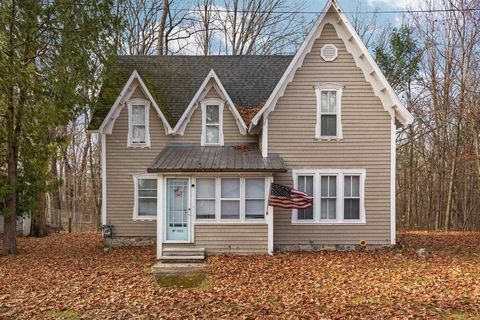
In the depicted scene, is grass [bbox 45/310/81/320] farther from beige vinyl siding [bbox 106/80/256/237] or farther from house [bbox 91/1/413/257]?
beige vinyl siding [bbox 106/80/256/237]

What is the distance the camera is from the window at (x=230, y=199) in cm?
1469

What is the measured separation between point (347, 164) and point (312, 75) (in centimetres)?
344

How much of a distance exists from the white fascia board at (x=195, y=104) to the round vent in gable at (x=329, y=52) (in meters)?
3.77

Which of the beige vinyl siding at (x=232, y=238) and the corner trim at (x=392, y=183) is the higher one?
the corner trim at (x=392, y=183)

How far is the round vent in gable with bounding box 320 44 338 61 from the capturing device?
50.0 ft

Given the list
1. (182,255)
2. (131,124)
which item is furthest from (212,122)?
(182,255)

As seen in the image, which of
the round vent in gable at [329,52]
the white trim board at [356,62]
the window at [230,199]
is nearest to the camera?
the window at [230,199]

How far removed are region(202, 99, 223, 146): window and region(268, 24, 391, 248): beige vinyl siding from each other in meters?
2.37

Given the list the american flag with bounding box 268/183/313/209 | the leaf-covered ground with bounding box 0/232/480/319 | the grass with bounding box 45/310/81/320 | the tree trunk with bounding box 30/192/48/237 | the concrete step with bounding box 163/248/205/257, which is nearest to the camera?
the grass with bounding box 45/310/81/320

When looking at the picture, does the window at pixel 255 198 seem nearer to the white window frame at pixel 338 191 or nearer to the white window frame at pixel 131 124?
the white window frame at pixel 338 191

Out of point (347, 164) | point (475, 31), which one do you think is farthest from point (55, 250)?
point (475, 31)

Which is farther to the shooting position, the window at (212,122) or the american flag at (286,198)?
the window at (212,122)

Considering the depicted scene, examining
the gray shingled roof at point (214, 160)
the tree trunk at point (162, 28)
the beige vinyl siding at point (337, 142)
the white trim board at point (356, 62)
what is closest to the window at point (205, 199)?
the gray shingled roof at point (214, 160)

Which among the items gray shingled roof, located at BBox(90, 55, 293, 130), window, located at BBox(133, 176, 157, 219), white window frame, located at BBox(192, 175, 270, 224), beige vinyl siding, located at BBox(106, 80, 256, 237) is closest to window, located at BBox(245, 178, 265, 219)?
white window frame, located at BBox(192, 175, 270, 224)
